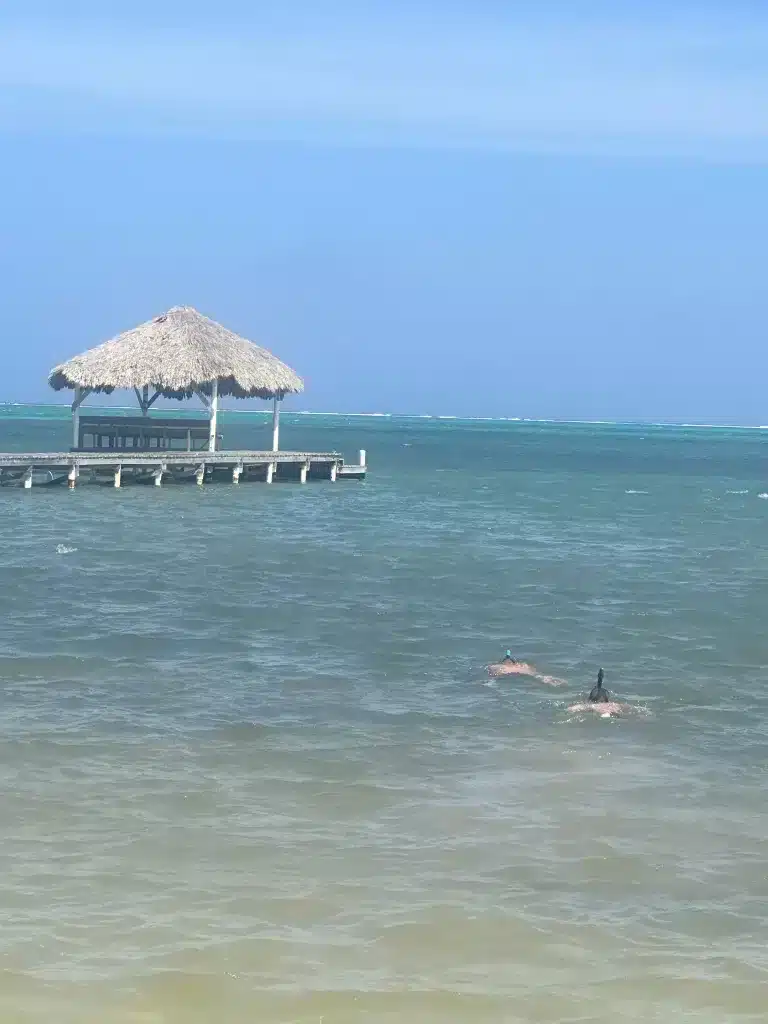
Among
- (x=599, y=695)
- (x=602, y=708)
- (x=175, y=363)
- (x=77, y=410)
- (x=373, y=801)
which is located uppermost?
(x=175, y=363)

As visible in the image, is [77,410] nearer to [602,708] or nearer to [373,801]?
[602,708]

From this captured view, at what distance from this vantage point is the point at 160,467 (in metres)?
44.5

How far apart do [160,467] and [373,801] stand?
33.9m

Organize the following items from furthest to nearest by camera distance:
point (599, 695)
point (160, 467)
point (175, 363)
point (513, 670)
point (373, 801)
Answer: point (175, 363), point (160, 467), point (513, 670), point (599, 695), point (373, 801)

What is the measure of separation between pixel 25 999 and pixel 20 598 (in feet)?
48.1

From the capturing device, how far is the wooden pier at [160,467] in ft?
139

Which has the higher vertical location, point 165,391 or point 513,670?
point 165,391

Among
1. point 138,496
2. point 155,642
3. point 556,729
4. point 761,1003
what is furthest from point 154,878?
point 138,496

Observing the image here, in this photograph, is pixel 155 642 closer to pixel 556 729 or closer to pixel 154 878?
pixel 556 729

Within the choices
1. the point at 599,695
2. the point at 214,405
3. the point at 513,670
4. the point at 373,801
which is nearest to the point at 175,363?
the point at 214,405

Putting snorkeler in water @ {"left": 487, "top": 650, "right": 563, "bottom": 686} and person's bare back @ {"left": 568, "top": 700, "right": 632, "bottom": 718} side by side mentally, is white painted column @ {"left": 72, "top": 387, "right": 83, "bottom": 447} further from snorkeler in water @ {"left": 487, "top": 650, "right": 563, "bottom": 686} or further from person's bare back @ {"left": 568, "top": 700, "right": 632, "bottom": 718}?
person's bare back @ {"left": 568, "top": 700, "right": 632, "bottom": 718}

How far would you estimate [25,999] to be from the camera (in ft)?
25.8

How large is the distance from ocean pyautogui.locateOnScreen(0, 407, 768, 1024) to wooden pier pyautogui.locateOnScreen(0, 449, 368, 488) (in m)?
16.5

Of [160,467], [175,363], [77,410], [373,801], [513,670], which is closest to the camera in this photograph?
[373,801]
